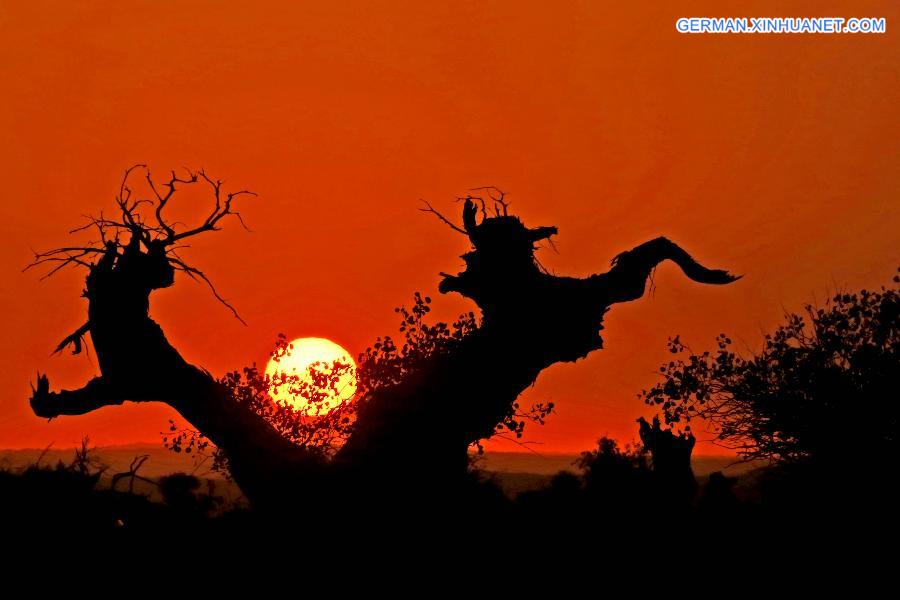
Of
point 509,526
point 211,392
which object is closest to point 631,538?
point 509,526

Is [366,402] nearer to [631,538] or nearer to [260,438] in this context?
[260,438]

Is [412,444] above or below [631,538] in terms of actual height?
above

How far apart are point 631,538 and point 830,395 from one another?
13.4 m

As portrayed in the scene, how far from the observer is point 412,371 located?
19016mm

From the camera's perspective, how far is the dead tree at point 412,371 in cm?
1777

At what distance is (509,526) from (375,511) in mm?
3897

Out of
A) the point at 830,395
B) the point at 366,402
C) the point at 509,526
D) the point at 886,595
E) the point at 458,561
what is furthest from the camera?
the point at 830,395

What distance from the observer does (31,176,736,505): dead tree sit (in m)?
17.8

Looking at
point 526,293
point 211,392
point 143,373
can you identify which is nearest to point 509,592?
point 526,293

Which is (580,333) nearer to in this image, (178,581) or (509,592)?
(509,592)

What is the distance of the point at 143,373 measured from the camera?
61.8ft

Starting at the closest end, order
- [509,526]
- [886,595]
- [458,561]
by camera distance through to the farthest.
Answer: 1. [886,595]
2. [458,561]
3. [509,526]

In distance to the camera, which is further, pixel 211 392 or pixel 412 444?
pixel 211 392

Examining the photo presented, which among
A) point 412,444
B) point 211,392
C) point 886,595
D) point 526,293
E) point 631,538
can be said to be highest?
point 526,293
